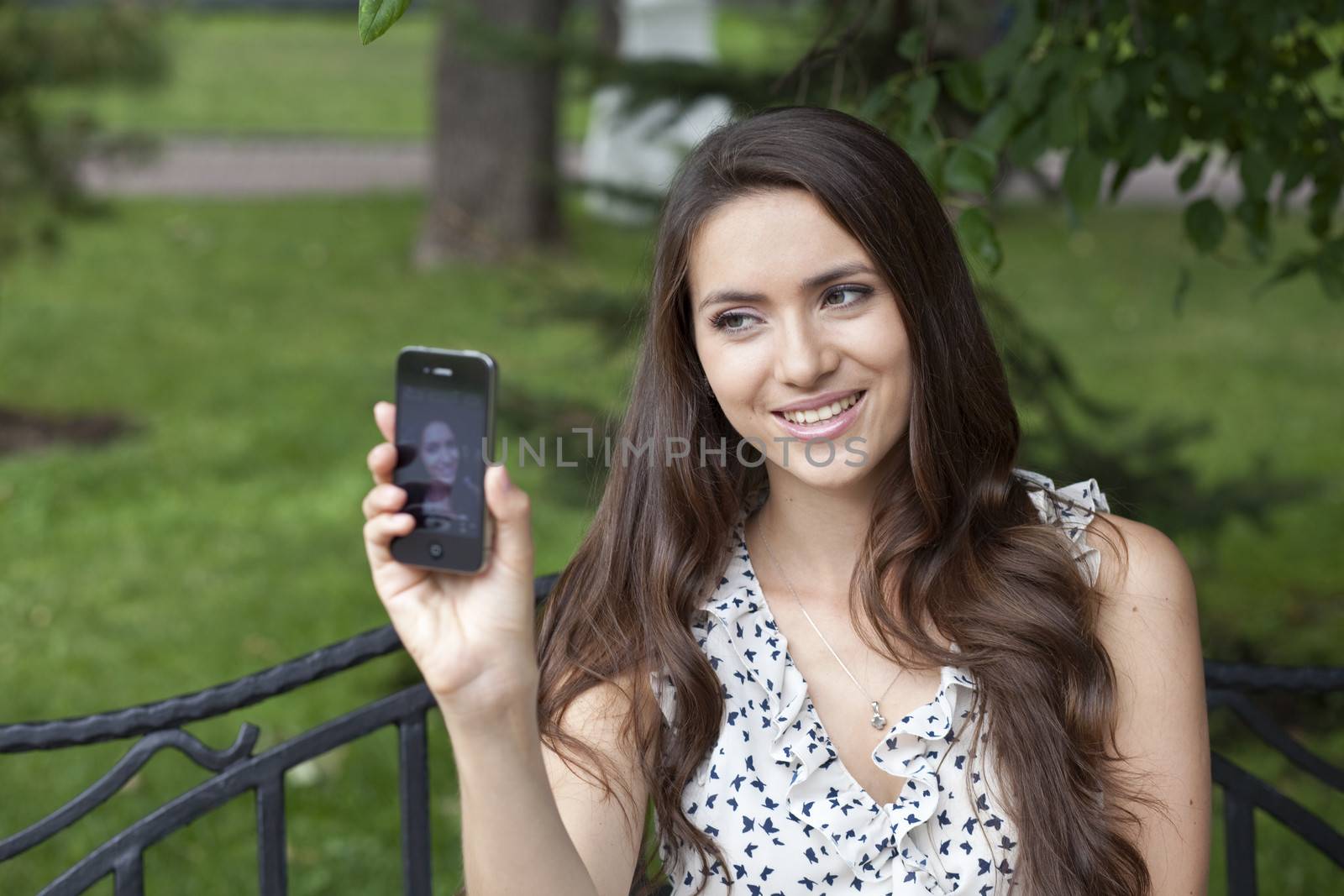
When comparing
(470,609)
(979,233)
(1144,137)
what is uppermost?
(1144,137)

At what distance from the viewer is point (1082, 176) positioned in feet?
7.81

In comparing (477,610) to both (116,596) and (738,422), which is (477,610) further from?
(116,596)

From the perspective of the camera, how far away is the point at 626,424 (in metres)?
2.29

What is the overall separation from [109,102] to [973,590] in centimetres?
1743

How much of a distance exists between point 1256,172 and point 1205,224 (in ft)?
0.39

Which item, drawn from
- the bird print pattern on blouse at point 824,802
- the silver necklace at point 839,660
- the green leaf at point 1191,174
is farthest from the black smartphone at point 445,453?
the green leaf at point 1191,174

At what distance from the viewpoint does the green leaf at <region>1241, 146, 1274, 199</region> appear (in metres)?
2.48

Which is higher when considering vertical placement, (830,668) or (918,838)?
(830,668)

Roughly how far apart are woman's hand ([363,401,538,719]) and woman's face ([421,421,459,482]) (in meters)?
0.04

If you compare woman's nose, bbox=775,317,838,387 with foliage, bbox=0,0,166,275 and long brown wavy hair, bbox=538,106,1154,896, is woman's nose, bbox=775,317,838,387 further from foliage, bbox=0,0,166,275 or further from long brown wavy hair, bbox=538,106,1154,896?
foliage, bbox=0,0,166,275

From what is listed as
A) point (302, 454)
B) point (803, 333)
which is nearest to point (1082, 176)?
point (803, 333)

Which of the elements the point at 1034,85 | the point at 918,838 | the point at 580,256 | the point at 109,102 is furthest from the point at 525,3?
the point at 109,102

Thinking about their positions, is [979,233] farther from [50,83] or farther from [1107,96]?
[50,83]

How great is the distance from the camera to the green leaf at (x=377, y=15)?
1365 millimetres
